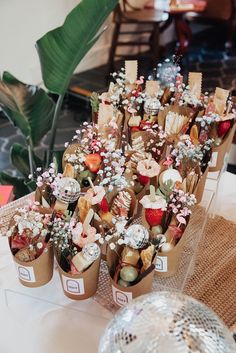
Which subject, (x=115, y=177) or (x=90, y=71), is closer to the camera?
(x=115, y=177)

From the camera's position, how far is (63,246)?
107 centimetres

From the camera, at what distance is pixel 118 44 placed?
164 inches

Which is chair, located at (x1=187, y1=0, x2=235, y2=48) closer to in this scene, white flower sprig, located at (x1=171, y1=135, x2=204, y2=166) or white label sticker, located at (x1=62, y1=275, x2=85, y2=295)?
white flower sprig, located at (x1=171, y1=135, x2=204, y2=166)

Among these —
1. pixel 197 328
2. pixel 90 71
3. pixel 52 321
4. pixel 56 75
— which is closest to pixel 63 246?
pixel 52 321

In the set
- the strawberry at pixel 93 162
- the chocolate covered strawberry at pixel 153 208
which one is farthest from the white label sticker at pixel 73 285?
the strawberry at pixel 93 162

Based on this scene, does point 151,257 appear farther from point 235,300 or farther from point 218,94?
point 218,94

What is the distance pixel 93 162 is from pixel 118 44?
3.07 metres

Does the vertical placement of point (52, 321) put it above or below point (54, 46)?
below

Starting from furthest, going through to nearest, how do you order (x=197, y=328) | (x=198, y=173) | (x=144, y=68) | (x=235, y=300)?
(x=144, y=68), (x=198, y=173), (x=235, y=300), (x=197, y=328)

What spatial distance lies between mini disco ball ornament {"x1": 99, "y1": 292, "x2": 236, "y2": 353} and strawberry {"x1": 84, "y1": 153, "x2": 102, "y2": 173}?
49 cm

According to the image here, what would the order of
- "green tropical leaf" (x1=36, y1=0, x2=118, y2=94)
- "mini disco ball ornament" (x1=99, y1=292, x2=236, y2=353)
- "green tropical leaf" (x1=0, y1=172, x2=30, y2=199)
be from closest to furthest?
1. "mini disco ball ornament" (x1=99, y1=292, x2=236, y2=353)
2. "green tropical leaf" (x1=36, y1=0, x2=118, y2=94)
3. "green tropical leaf" (x1=0, y1=172, x2=30, y2=199)

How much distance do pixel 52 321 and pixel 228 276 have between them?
0.44 metres

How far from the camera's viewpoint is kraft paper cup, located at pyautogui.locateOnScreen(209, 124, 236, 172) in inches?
56.6

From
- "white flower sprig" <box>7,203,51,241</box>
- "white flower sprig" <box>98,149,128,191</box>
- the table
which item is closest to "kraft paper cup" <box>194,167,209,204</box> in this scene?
"white flower sprig" <box>98,149,128,191</box>
